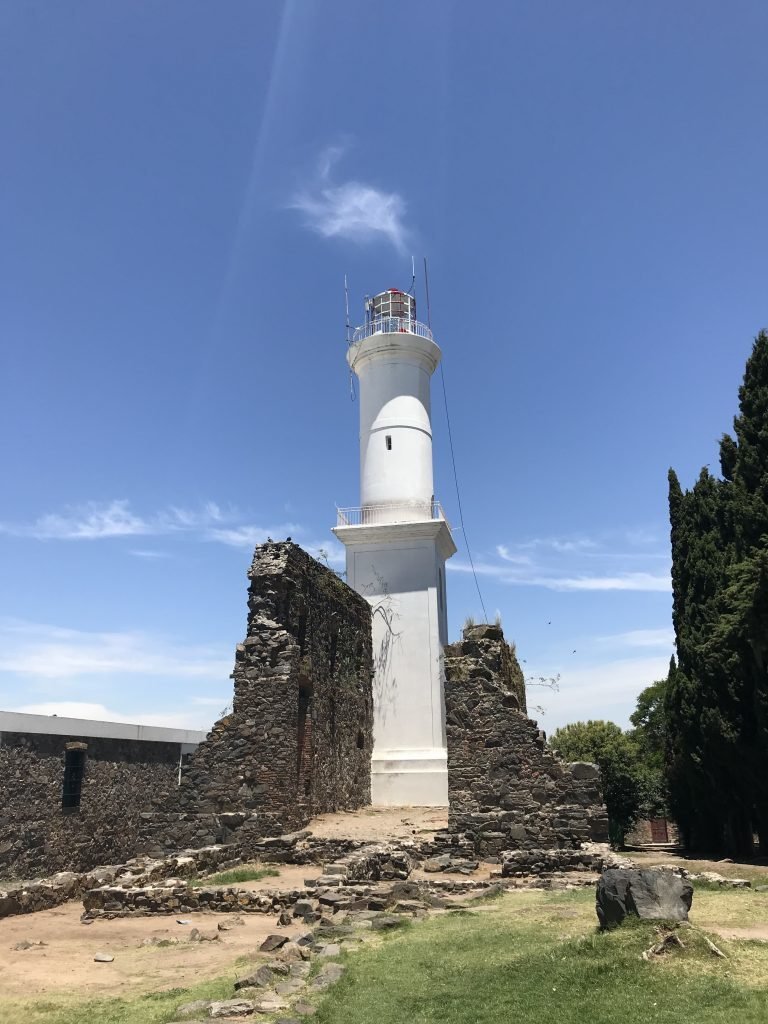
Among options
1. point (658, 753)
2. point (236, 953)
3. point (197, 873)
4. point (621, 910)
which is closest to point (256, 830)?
point (197, 873)

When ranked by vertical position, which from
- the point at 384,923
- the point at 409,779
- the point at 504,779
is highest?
the point at 504,779

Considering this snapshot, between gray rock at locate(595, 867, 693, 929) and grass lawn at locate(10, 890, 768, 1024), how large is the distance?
211 millimetres

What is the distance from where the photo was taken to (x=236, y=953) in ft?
25.9

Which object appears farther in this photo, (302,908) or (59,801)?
(59,801)

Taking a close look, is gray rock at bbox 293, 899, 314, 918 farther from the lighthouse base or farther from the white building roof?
the lighthouse base

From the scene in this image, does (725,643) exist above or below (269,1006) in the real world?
above

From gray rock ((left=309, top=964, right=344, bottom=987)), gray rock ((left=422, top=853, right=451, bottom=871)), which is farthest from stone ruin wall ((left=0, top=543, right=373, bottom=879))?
gray rock ((left=309, top=964, right=344, bottom=987))

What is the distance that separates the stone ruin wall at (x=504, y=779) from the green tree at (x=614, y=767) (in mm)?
12742

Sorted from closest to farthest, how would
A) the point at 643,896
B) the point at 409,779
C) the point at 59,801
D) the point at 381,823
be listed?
1. the point at 643,896
2. the point at 381,823
3. the point at 59,801
4. the point at 409,779

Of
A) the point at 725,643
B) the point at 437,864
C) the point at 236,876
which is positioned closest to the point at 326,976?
the point at 236,876

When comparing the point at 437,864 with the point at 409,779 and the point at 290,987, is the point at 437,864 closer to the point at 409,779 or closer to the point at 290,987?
the point at 290,987

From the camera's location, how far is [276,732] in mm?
15148

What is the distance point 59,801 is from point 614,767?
18656mm

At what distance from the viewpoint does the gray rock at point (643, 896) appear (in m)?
6.61
